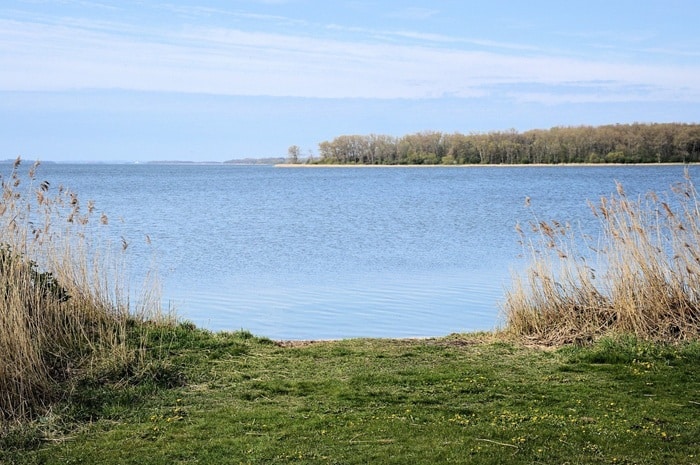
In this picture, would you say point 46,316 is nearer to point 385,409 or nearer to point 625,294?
point 385,409

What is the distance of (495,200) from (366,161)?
9643 cm

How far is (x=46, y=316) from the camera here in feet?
27.4

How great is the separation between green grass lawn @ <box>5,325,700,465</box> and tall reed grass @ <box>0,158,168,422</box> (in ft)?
1.24

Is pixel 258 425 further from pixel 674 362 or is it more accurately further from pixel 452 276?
pixel 452 276

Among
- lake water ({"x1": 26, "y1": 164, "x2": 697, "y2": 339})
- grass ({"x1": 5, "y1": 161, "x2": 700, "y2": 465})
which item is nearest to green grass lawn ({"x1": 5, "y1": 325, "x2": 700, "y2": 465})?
grass ({"x1": 5, "y1": 161, "x2": 700, "y2": 465})

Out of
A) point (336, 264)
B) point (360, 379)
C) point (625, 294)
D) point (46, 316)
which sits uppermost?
point (46, 316)

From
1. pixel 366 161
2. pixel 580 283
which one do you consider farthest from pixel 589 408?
pixel 366 161

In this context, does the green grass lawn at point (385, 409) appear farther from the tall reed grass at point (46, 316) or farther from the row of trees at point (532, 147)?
the row of trees at point (532, 147)

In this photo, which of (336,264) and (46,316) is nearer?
(46,316)

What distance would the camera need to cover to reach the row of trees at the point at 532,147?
98188 mm

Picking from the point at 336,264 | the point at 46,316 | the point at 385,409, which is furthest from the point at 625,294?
the point at 336,264

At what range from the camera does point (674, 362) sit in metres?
8.38

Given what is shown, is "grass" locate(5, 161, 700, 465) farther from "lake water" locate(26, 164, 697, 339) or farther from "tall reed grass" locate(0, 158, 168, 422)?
"lake water" locate(26, 164, 697, 339)

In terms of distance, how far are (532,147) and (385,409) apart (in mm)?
110560
